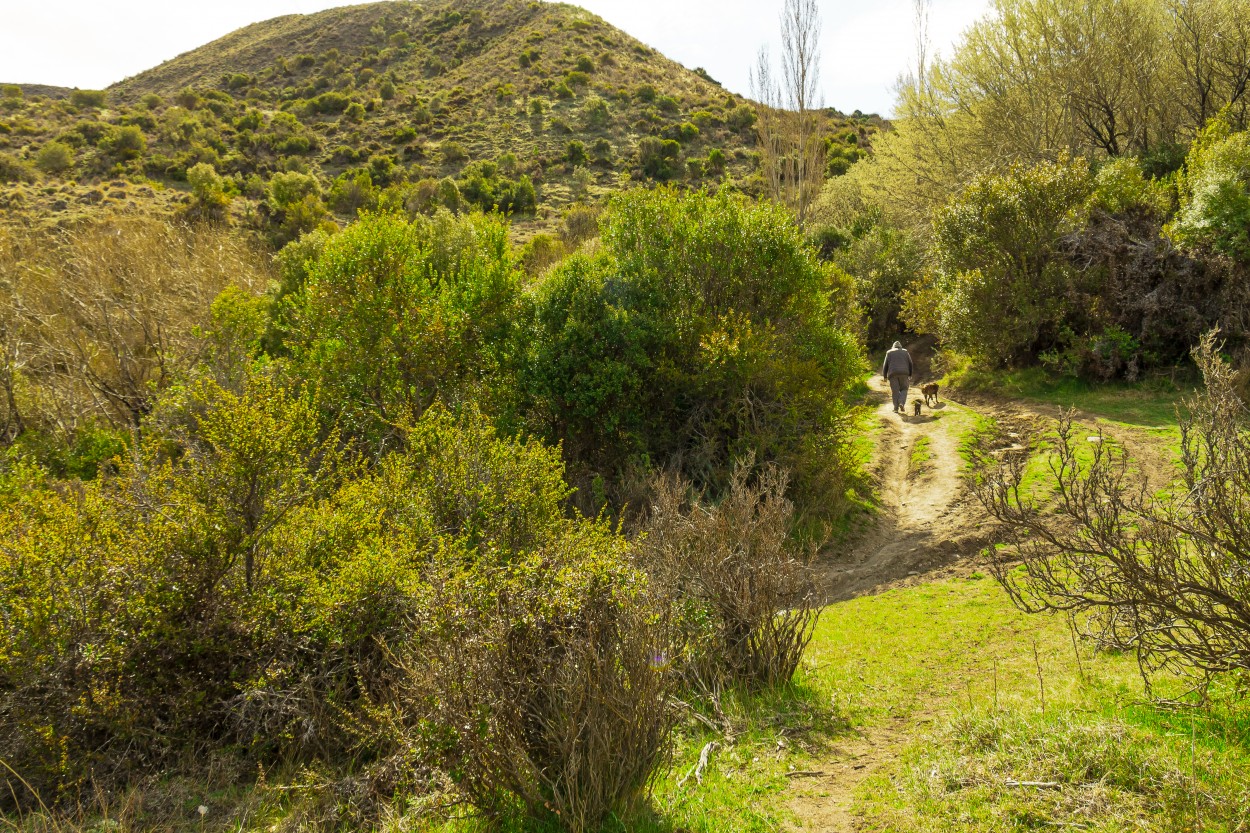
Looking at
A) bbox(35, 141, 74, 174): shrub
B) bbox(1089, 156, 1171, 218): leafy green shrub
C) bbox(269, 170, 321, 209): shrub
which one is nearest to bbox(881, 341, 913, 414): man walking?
bbox(1089, 156, 1171, 218): leafy green shrub

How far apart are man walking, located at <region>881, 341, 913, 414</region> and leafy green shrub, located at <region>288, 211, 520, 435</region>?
370 inches

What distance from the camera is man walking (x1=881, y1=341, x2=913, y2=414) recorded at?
54.8 feet

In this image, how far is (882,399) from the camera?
62.7ft

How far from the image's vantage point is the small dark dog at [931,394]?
647 inches

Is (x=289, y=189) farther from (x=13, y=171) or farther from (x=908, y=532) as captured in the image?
(x=908, y=532)

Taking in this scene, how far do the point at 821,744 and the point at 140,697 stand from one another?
586 cm

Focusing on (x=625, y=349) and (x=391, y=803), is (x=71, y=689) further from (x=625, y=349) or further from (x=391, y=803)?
(x=625, y=349)

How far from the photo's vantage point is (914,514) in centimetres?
1210

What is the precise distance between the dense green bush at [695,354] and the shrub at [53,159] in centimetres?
4016

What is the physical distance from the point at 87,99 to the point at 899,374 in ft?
211

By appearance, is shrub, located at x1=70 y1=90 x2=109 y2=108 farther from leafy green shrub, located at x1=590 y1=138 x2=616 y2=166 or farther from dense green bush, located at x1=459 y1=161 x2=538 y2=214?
leafy green shrub, located at x1=590 y1=138 x2=616 y2=166

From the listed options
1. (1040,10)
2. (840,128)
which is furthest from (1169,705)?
(840,128)

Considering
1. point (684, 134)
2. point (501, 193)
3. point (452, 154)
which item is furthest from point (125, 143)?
point (684, 134)

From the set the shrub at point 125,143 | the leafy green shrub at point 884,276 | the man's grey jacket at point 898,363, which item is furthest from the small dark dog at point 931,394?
the shrub at point 125,143
